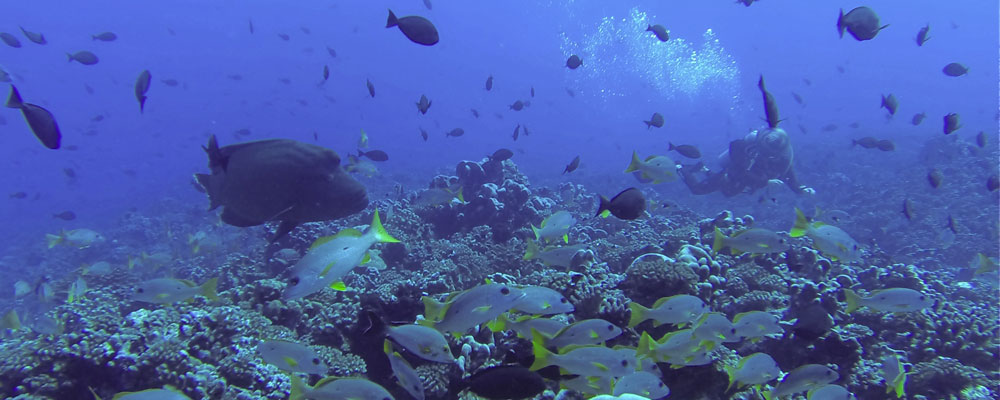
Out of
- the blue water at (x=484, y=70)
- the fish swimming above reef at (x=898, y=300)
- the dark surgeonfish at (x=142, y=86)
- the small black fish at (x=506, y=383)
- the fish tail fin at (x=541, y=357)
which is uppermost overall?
the blue water at (x=484, y=70)

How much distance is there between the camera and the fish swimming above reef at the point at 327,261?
2.86 meters

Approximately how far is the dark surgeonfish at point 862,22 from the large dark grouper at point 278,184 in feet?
24.0

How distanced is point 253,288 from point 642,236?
7.89 metres

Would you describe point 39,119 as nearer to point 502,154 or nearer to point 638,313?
point 638,313

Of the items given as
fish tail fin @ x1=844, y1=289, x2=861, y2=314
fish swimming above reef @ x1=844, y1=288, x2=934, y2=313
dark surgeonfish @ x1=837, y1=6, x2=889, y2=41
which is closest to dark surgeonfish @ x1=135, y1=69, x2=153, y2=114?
fish tail fin @ x1=844, y1=289, x2=861, y2=314

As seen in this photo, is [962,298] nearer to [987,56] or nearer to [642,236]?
[642,236]

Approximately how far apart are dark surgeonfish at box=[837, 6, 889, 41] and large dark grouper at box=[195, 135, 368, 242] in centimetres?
732

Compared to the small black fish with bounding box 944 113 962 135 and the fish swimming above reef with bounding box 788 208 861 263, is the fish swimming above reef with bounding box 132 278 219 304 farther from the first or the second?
the small black fish with bounding box 944 113 962 135

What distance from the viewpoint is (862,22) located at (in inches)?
249

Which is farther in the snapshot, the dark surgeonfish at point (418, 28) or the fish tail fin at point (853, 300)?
the dark surgeonfish at point (418, 28)

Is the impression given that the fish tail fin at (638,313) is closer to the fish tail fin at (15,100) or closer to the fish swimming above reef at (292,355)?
the fish swimming above reef at (292,355)

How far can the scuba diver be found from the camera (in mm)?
16109

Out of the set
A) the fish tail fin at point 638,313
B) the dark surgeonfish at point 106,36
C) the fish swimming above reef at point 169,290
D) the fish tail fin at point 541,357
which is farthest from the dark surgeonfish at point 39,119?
the dark surgeonfish at point 106,36

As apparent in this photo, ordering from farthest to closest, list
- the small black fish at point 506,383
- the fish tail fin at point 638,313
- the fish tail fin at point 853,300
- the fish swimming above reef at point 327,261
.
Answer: the fish tail fin at point 853,300
the fish tail fin at point 638,313
the fish swimming above reef at point 327,261
the small black fish at point 506,383
